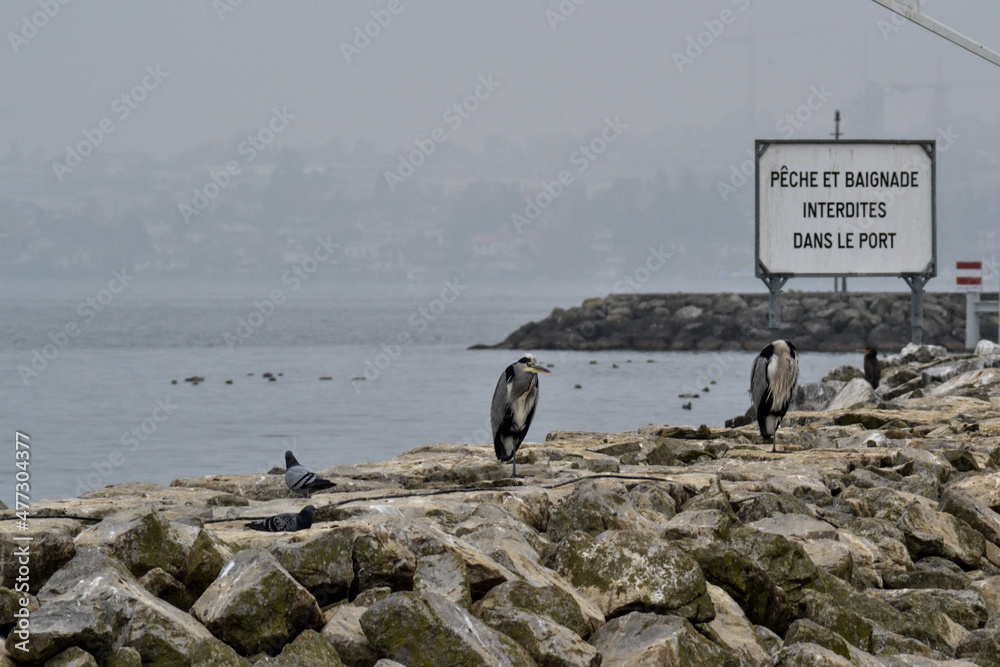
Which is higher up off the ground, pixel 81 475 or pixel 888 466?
pixel 888 466

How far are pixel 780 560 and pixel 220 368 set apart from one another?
6144cm

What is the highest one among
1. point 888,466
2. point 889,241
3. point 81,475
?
point 889,241

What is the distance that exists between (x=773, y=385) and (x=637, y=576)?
7.19 metres

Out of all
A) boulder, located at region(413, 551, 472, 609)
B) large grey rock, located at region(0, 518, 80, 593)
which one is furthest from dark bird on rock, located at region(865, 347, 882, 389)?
large grey rock, located at region(0, 518, 80, 593)

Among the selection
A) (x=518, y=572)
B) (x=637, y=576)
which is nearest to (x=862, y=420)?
(x=637, y=576)

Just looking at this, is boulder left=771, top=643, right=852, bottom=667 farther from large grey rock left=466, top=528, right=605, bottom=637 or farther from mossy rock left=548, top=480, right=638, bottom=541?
mossy rock left=548, top=480, right=638, bottom=541

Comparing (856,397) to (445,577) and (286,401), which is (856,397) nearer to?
(445,577)

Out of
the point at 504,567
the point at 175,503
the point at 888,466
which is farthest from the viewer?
the point at 888,466

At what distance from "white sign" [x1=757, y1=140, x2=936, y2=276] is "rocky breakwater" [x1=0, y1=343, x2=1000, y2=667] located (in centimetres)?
1450

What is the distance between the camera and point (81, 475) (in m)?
26.5

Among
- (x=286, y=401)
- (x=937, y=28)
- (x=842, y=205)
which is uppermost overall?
(x=937, y=28)

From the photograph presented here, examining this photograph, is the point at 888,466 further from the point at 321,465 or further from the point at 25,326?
the point at 25,326

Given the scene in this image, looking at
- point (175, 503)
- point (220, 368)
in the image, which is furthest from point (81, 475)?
point (220, 368)

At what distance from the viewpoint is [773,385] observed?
45.8 ft
